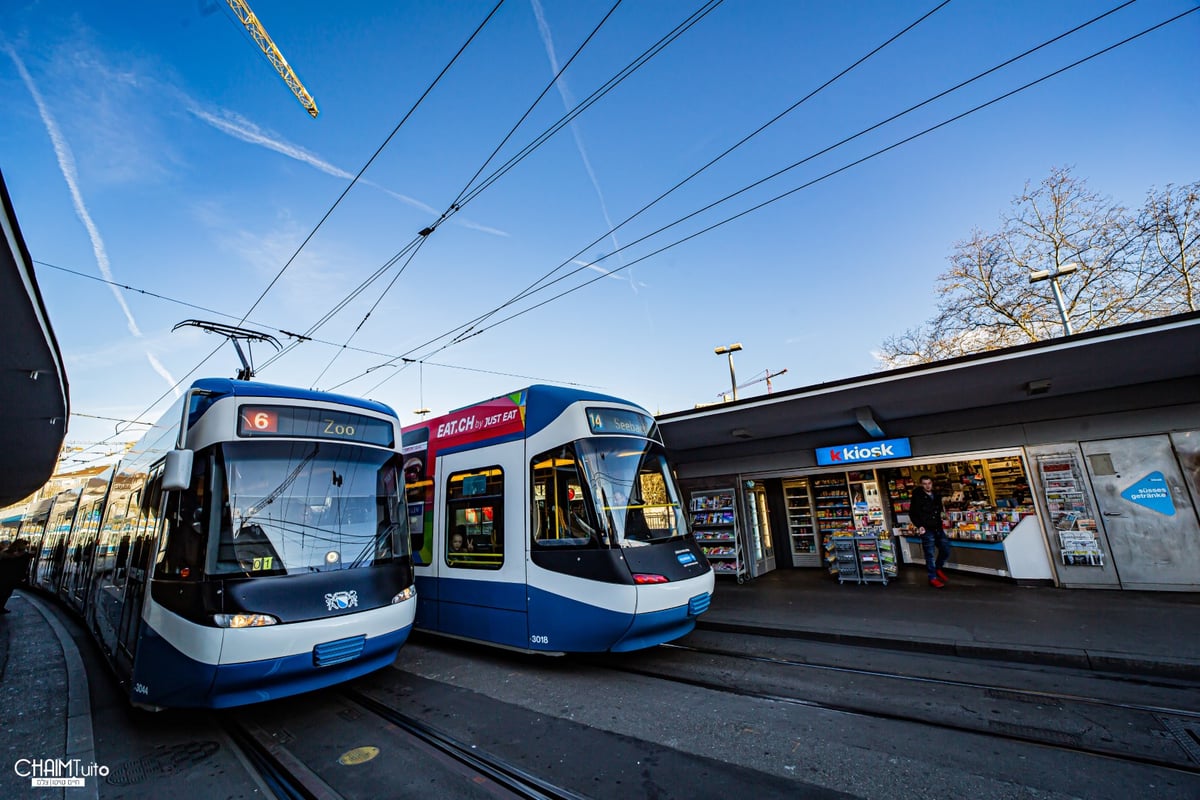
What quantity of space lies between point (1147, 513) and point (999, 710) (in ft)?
23.7

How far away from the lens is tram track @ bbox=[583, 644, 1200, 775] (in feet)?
11.3

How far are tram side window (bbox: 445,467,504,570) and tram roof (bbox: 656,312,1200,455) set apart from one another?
535 centimetres

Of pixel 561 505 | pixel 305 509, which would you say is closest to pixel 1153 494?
pixel 561 505

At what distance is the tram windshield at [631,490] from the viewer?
5.42 meters

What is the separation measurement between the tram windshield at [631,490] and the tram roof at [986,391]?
162 inches

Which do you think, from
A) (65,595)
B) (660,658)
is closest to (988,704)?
(660,658)

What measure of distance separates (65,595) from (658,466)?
49.1ft

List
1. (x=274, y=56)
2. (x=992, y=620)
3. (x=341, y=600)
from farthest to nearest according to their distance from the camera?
1. (x=274, y=56)
2. (x=992, y=620)
3. (x=341, y=600)

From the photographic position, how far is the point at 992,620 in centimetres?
672

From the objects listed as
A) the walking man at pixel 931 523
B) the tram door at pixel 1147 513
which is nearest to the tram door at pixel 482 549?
the walking man at pixel 931 523

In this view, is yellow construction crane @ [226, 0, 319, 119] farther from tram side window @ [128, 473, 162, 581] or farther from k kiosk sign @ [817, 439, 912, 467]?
k kiosk sign @ [817, 439, 912, 467]

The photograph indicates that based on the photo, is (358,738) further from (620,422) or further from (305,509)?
(620,422)

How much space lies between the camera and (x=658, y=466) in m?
6.30

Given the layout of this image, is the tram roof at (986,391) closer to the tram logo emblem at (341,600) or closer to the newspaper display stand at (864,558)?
the newspaper display stand at (864,558)
